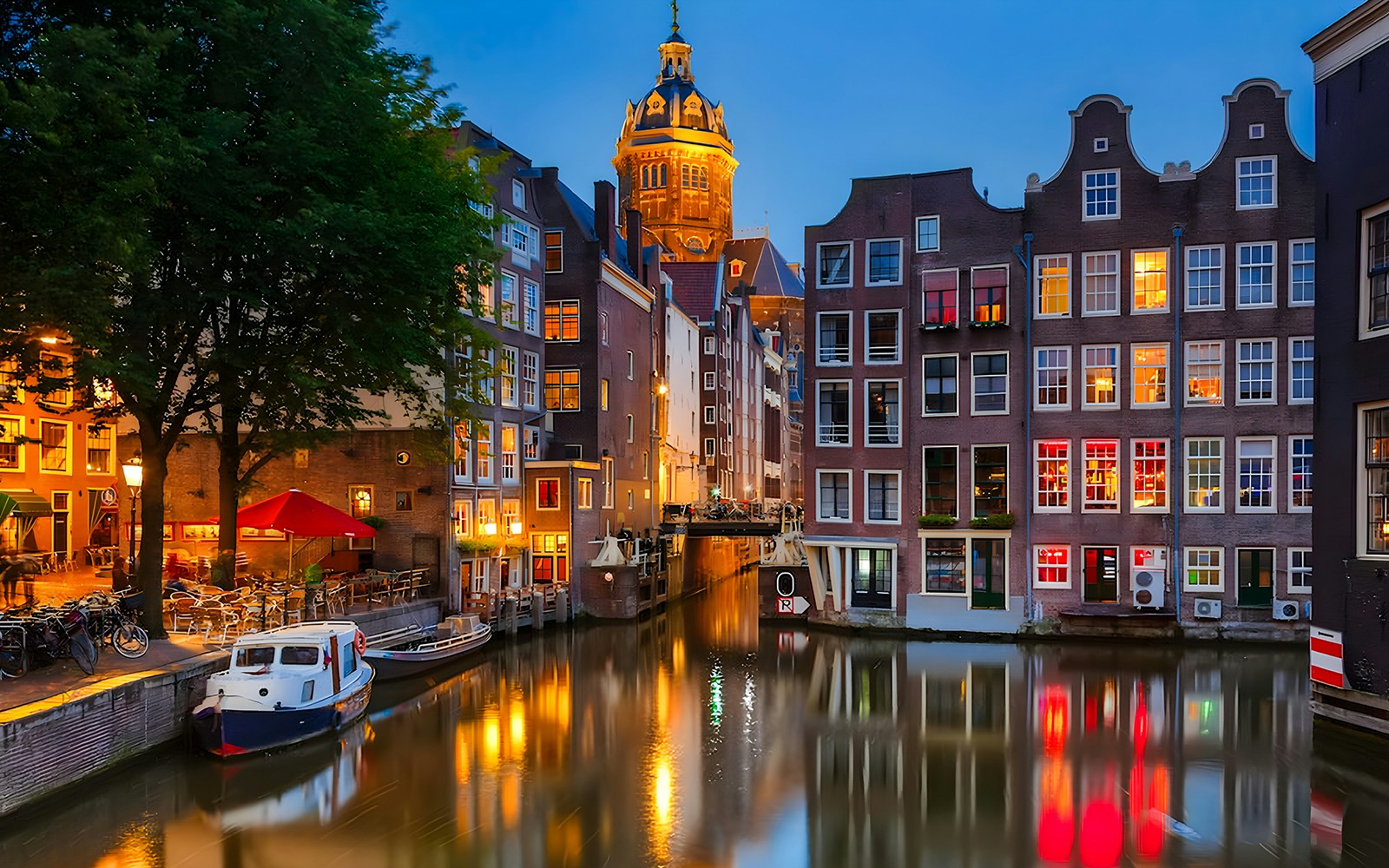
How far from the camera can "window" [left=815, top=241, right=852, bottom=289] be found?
41750mm

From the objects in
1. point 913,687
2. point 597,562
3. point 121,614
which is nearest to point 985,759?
point 913,687

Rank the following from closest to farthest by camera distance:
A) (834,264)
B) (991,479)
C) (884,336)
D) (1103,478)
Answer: (1103,478)
(991,479)
(884,336)
(834,264)

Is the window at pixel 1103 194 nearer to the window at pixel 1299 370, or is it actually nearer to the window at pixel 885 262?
the window at pixel 885 262

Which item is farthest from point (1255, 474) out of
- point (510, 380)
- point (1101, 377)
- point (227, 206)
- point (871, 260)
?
point (227, 206)

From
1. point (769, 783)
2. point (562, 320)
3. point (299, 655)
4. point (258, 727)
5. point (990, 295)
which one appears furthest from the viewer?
point (562, 320)

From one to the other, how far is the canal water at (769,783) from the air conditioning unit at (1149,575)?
6438 mm

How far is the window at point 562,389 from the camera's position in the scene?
1793 inches

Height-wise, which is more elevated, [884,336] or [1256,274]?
[1256,274]

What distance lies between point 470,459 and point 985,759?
23051 millimetres

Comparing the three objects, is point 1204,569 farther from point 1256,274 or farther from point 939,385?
point 939,385

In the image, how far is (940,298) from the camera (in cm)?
4028

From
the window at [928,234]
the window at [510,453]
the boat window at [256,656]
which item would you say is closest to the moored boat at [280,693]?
the boat window at [256,656]

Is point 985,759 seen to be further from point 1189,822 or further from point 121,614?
point 121,614

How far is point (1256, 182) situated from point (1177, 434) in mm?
9484
